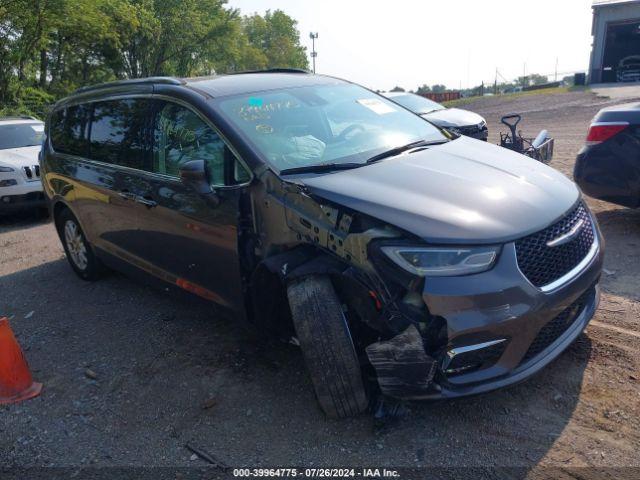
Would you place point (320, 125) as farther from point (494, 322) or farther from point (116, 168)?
point (494, 322)

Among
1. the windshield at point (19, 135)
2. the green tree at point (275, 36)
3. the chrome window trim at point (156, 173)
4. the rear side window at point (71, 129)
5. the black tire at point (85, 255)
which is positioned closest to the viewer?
the chrome window trim at point (156, 173)

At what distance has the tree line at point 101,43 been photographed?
65.7ft

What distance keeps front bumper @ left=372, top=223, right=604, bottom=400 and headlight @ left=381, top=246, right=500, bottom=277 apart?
36 millimetres

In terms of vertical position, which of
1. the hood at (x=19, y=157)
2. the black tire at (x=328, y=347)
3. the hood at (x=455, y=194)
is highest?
the hood at (x=455, y=194)

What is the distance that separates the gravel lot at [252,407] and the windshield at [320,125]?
4.00 feet

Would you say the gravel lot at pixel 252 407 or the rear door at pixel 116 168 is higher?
the rear door at pixel 116 168

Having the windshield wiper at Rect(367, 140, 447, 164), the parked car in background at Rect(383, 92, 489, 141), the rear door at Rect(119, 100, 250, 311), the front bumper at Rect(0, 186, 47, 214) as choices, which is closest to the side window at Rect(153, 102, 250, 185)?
the rear door at Rect(119, 100, 250, 311)

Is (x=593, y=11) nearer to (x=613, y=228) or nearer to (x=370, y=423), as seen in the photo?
(x=613, y=228)

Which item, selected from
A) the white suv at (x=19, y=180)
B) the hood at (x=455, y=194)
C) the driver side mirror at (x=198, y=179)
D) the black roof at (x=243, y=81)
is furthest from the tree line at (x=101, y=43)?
the hood at (x=455, y=194)

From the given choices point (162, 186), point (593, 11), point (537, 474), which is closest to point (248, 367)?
point (162, 186)

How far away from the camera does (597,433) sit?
270cm

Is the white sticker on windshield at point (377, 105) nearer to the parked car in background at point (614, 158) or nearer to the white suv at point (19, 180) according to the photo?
the parked car in background at point (614, 158)

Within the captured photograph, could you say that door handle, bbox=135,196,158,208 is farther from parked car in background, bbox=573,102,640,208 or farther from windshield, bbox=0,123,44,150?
windshield, bbox=0,123,44,150

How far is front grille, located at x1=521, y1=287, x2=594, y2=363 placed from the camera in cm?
274
